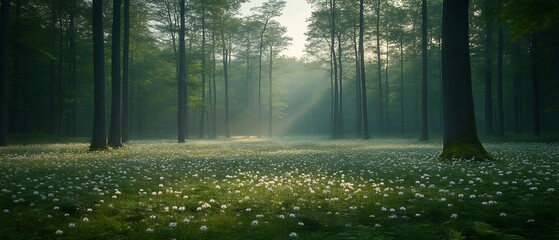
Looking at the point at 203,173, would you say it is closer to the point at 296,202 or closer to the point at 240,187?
the point at 240,187

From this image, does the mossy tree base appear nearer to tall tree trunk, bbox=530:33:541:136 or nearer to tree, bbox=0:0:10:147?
tall tree trunk, bbox=530:33:541:136

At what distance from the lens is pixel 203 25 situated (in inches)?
1871

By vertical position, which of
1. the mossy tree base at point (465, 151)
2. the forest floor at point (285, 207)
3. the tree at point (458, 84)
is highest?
the tree at point (458, 84)

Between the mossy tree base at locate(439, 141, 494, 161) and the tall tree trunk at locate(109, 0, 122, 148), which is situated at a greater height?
the tall tree trunk at locate(109, 0, 122, 148)

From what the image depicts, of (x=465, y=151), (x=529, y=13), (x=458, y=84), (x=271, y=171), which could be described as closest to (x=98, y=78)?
(x=271, y=171)

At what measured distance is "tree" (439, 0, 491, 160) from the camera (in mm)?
15812

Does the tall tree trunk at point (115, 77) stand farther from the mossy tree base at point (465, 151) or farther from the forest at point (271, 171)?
the mossy tree base at point (465, 151)

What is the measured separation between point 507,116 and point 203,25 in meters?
55.5

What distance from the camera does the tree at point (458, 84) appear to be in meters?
15.8

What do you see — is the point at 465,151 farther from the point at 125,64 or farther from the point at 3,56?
the point at 3,56

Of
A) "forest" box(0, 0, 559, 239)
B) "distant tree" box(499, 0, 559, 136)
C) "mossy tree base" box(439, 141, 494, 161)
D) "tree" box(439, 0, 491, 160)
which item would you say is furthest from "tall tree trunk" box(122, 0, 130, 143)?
"distant tree" box(499, 0, 559, 136)

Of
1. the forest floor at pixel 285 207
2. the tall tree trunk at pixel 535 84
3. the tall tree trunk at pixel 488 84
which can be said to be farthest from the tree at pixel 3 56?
the tall tree trunk at pixel 535 84

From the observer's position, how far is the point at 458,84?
1598 centimetres

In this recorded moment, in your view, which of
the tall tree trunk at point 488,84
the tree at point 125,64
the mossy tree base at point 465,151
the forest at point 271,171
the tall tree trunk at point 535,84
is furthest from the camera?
the tall tree trunk at point 488,84
